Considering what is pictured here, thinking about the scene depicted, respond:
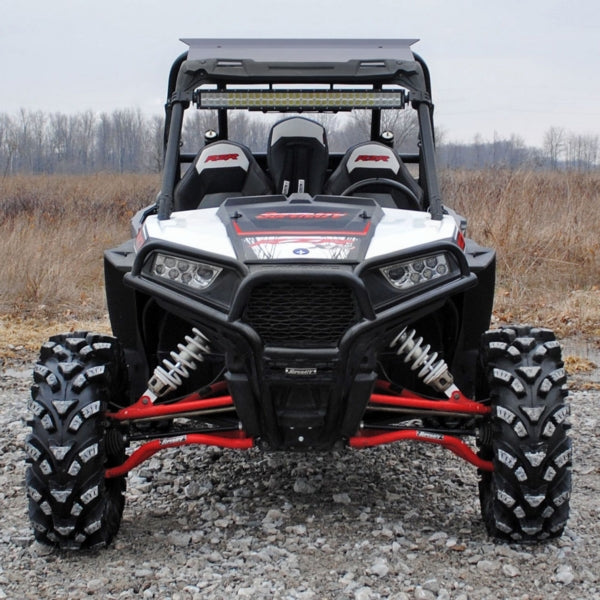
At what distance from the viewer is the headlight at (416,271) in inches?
114

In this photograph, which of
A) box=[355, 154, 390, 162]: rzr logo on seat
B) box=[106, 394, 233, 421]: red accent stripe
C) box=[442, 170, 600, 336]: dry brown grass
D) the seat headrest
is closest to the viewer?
box=[106, 394, 233, 421]: red accent stripe

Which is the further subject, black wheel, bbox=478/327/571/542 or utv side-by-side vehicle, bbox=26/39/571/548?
black wheel, bbox=478/327/571/542

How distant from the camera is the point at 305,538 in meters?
3.19

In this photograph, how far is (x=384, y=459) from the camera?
4.16 m

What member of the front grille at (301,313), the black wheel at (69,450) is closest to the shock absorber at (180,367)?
the black wheel at (69,450)

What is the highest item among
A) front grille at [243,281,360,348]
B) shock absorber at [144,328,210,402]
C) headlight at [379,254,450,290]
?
headlight at [379,254,450,290]

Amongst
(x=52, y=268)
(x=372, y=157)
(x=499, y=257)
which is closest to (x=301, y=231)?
(x=372, y=157)

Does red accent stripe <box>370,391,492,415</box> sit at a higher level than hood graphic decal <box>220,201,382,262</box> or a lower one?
lower

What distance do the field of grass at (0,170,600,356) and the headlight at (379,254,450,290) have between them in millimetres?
4379

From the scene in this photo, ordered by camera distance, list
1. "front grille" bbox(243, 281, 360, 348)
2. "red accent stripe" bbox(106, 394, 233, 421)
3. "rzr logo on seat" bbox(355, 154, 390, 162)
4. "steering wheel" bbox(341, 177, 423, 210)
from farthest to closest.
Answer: "rzr logo on seat" bbox(355, 154, 390, 162) < "steering wheel" bbox(341, 177, 423, 210) < "red accent stripe" bbox(106, 394, 233, 421) < "front grille" bbox(243, 281, 360, 348)

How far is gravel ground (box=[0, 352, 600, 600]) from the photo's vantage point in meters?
2.80

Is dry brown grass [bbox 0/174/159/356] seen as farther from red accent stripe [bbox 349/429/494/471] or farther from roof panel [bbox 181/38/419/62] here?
red accent stripe [bbox 349/429/494/471]

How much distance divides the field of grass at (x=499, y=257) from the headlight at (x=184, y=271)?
12.8 ft

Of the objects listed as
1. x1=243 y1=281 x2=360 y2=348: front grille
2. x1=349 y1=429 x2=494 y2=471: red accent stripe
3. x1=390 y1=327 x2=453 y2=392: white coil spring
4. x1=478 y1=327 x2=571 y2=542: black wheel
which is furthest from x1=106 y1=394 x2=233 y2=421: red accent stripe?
x1=478 y1=327 x2=571 y2=542: black wheel
